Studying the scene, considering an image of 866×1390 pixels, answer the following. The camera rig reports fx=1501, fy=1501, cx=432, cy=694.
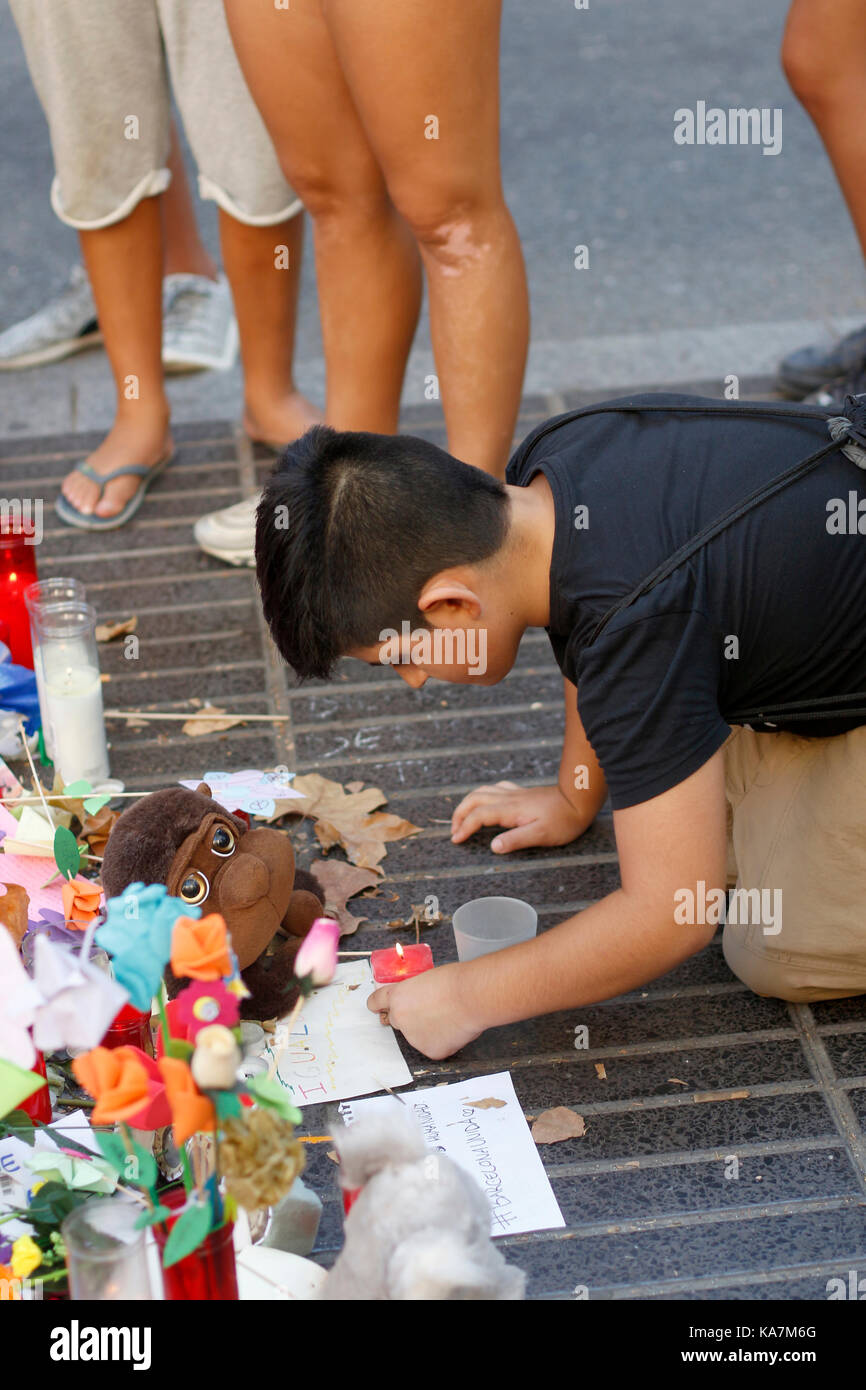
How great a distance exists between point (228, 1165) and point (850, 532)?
3.33ft

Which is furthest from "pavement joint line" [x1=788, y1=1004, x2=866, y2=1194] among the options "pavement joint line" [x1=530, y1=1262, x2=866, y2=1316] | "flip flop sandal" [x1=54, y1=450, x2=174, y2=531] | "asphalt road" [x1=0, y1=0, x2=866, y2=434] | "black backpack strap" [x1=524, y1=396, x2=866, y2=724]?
"asphalt road" [x1=0, y1=0, x2=866, y2=434]

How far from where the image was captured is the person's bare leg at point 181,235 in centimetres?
375

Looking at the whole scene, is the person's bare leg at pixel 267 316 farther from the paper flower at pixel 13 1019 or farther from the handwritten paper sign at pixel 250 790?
the paper flower at pixel 13 1019

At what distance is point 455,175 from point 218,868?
3.82ft

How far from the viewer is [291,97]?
2.53 metres

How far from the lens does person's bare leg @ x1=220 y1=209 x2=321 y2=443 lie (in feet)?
10.0

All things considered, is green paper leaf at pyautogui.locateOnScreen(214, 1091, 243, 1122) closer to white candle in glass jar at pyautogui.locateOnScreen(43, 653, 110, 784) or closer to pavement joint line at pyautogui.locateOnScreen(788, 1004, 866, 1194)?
pavement joint line at pyautogui.locateOnScreen(788, 1004, 866, 1194)

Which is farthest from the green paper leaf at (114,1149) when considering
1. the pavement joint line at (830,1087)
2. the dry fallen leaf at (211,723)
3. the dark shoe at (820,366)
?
the dark shoe at (820,366)

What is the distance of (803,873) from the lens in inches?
78.7

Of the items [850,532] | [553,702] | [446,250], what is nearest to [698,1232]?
[850,532]

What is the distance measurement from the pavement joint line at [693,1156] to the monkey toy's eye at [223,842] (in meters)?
0.53

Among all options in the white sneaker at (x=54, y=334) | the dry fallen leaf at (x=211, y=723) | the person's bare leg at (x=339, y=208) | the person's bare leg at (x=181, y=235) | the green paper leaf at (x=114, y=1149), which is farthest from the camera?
the white sneaker at (x=54, y=334)

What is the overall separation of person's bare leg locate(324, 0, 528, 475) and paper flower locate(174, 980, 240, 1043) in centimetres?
144

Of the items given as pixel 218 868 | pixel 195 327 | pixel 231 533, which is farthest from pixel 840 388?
pixel 218 868
